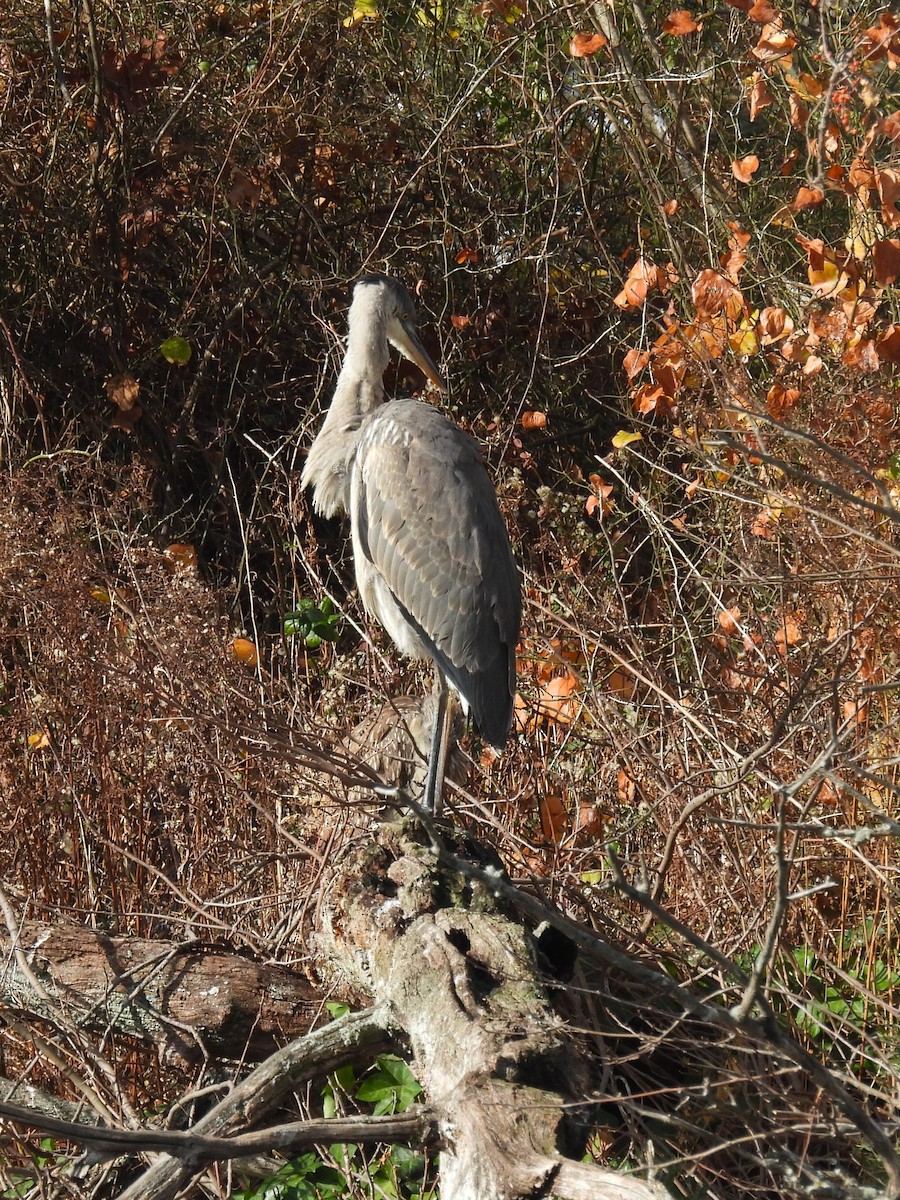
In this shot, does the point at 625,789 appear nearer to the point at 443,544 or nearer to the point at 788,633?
the point at 788,633

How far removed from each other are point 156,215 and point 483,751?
3.88 meters

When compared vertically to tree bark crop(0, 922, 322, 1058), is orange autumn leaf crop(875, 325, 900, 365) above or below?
above

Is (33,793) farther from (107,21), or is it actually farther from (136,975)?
(107,21)

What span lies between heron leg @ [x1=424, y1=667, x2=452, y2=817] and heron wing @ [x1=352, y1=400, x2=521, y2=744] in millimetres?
100

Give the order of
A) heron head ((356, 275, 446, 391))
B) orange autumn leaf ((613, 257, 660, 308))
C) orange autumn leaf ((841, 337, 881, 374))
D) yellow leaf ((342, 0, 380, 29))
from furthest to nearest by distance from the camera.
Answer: yellow leaf ((342, 0, 380, 29)) → heron head ((356, 275, 446, 391)) → orange autumn leaf ((613, 257, 660, 308)) → orange autumn leaf ((841, 337, 881, 374))

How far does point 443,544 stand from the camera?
501cm

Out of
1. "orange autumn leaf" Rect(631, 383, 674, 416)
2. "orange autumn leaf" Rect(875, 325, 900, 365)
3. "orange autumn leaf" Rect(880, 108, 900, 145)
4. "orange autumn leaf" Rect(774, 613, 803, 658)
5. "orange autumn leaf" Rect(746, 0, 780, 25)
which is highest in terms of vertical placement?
"orange autumn leaf" Rect(746, 0, 780, 25)

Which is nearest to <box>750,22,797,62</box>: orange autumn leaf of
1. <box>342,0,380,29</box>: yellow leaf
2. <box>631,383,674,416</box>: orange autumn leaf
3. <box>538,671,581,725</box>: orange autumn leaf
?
<box>631,383,674,416</box>: orange autumn leaf

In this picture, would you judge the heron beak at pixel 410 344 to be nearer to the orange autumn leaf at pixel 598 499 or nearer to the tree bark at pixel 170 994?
the orange autumn leaf at pixel 598 499

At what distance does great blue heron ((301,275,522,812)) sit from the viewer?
16.0 ft

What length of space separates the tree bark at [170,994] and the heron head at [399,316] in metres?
3.01

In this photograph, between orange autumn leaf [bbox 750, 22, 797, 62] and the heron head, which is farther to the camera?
the heron head

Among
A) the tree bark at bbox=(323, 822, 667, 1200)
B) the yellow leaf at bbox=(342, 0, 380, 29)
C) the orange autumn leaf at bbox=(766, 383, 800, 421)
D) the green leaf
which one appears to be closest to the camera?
the tree bark at bbox=(323, 822, 667, 1200)

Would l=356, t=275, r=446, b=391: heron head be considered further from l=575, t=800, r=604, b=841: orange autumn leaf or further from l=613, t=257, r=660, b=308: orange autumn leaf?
l=575, t=800, r=604, b=841: orange autumn leaf
